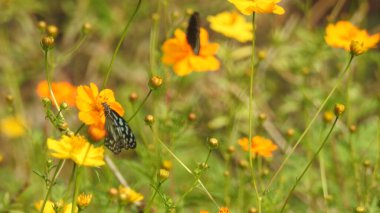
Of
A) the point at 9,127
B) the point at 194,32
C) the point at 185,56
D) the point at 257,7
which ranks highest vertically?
the point at 257,7

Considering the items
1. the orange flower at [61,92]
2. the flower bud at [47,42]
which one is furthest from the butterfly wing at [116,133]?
the orange flower at [61,92]

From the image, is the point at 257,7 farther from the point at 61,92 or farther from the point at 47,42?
the point at 61,92

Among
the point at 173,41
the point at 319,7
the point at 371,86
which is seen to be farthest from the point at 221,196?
the point at 319,7

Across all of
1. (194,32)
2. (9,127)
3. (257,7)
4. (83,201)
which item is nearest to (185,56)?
(194,32)

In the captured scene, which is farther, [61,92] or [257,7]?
[61,92]

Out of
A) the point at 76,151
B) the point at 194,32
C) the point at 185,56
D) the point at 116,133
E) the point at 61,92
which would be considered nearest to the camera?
the point at 76,151

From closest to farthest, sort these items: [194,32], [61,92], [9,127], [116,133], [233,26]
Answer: [116,133]
[194,32]
[61,92]
[233,26]
[9,127]

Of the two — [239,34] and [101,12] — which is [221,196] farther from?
[101,12]
